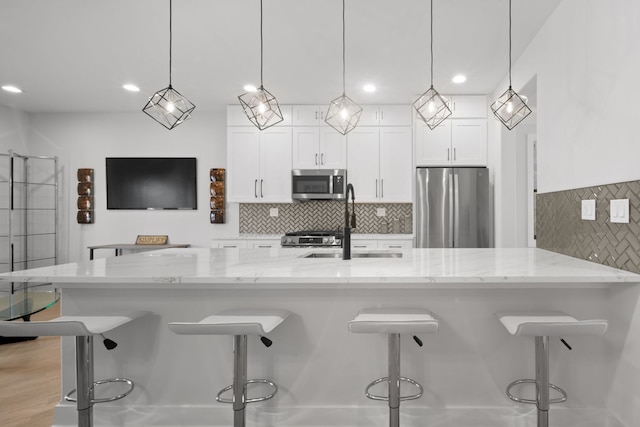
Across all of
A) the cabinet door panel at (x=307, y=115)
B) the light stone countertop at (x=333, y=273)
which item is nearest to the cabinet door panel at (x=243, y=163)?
the cabinet door panel at (x=307, y=115)

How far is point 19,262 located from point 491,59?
6076mm

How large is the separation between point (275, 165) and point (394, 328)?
356cm

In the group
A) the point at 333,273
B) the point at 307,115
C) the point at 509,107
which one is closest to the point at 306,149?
the point at 307,115

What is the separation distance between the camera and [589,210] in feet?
7.39

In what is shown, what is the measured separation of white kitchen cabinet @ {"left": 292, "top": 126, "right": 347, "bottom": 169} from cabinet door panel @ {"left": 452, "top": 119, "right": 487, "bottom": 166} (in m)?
1.31

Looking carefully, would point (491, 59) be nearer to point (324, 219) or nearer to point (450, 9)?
point (450, 9)

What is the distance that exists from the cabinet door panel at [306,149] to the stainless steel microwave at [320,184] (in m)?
0.11

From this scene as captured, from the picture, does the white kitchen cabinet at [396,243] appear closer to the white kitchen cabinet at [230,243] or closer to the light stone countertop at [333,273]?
the white kitchen cabinet at [230,243]

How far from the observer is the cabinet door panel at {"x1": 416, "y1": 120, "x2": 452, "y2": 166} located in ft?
15.2

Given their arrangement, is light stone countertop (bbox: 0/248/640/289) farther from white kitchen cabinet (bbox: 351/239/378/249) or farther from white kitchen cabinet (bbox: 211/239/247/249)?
white kitchen cabinet (bbox: 211/239/247/249)

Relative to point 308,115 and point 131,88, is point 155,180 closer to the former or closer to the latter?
point 131,88

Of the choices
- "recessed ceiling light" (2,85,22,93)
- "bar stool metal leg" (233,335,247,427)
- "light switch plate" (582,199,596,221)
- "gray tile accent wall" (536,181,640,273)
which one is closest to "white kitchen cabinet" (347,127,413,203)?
"gray tile accent wall" (536,181,640,273)

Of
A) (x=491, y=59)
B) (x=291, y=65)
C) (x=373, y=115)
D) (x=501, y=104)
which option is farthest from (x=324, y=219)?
(x=501, y=104)

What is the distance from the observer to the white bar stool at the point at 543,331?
155 cm
